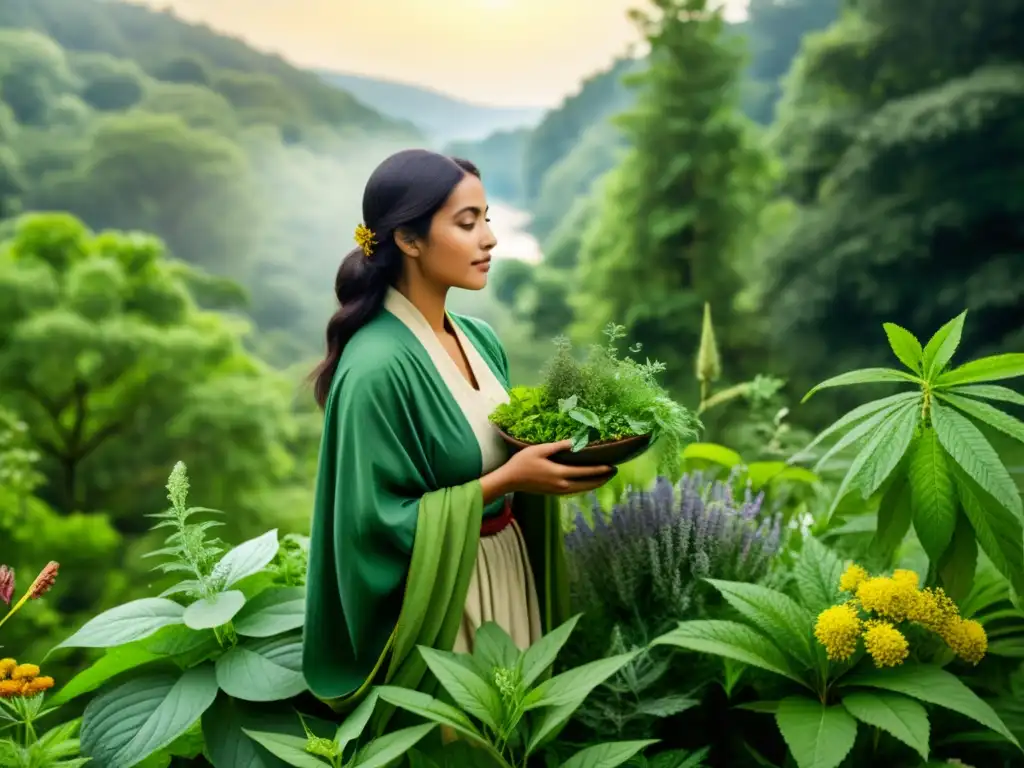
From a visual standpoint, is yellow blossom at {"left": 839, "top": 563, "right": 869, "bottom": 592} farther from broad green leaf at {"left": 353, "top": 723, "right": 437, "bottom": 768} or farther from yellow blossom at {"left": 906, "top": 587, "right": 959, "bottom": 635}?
broad green leaf at {"left": 353, "top": 723, "right": 437, "bottom": 768}

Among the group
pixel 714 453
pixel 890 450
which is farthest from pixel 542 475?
pixel 714 453

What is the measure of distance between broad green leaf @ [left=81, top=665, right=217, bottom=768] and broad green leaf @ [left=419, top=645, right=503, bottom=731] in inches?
16.7

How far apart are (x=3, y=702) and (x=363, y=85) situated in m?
9.04

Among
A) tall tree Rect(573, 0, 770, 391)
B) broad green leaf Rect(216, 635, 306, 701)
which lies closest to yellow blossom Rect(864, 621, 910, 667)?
broad green leaf Rect(216, 635, 306, 701)

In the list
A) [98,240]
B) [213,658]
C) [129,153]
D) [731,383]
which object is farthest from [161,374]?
[213,658]

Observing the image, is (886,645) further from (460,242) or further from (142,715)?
(142,715)

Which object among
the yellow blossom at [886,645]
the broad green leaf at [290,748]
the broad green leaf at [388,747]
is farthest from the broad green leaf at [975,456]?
the broad green leaf at [290,748]

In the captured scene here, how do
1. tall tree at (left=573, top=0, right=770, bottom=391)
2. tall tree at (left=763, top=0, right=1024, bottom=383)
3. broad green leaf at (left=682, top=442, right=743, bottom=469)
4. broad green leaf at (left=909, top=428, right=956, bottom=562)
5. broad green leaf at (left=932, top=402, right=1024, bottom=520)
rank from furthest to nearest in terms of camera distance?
1. tall tree at (left=573, top=0, right=770, bottom=391)
2. tall tree at (left=763, top=0, right=1024, bottom=383)
3. broad green leaf at (left=682, top=442, right=743, bottom=469)
4. broad green leaf at (left=909, top=428, right=956, bottom=562)
5. broad green leaf at (left=932, top=402, right=1024, bottom=520)

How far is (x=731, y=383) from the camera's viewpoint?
20.8 ft

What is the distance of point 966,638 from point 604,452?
2.24ft

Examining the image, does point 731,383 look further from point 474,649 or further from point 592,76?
point 474,649

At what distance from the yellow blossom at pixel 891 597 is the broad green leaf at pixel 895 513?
0.48ft

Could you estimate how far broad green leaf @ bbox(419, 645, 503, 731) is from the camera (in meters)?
1.21

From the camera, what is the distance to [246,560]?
1604 mm
